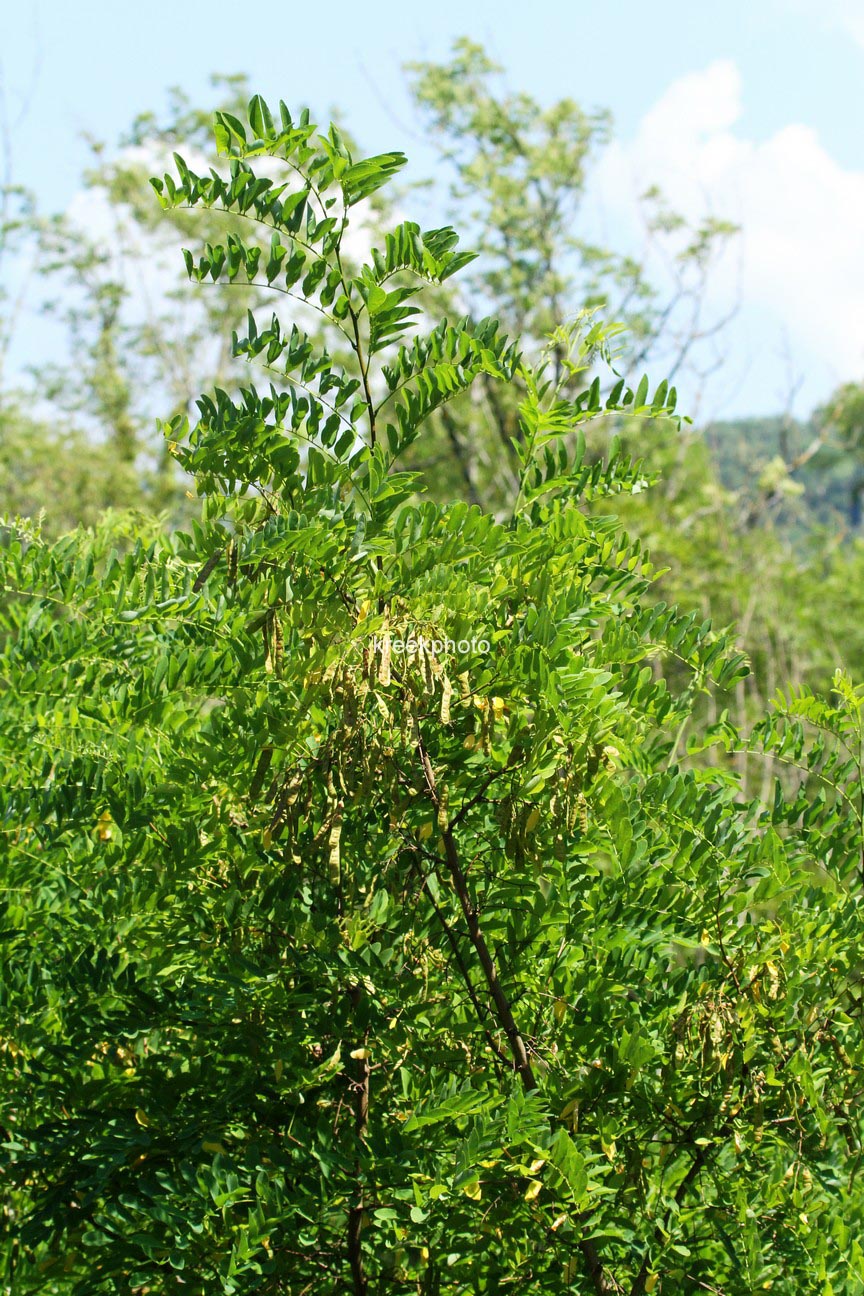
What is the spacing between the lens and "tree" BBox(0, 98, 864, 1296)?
188cm

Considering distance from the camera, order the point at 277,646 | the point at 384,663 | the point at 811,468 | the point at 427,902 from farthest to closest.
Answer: the point at 811,468, the point at 427,902, the point at 277,646, the point at 384,663

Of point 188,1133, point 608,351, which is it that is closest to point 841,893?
point 608,351

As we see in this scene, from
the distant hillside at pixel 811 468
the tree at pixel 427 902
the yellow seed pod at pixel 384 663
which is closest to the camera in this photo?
the yellow seed pod at pixel 384 663

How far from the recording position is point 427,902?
215 centimetres

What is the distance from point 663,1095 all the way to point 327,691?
82 centimetres

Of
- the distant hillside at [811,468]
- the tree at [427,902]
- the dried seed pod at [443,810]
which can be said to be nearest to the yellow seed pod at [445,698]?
the tree at [427,902]

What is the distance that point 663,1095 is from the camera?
6.59ft

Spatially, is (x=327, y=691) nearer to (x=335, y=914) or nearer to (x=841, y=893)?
(x=335, y=914)

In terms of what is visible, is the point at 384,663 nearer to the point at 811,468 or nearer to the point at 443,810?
the point at 443,810

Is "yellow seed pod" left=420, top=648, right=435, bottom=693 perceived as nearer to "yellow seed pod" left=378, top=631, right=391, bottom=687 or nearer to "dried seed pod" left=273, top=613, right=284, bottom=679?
"yellow seed pod" left=378, top=631, right=391, bottom=687

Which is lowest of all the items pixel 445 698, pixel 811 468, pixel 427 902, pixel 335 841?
pixel 427 902

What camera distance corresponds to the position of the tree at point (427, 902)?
1877mm

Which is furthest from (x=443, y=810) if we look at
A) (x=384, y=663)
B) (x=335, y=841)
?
(x=384, y=663)

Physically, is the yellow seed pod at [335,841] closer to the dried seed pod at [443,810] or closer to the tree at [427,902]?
the tree at [427,902]
